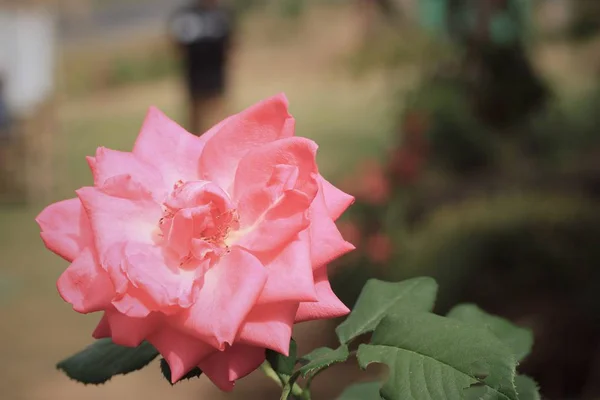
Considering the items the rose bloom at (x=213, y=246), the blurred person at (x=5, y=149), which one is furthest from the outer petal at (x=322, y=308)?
the blurred person at (x=5, y=149)

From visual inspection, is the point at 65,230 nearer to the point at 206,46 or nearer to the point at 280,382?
the point at 280,382

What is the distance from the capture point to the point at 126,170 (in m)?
0.33

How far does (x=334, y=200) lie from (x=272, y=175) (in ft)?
0.11

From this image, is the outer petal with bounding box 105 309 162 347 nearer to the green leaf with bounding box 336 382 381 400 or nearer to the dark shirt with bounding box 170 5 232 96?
the green leaf with bounding box 336 382 381 400

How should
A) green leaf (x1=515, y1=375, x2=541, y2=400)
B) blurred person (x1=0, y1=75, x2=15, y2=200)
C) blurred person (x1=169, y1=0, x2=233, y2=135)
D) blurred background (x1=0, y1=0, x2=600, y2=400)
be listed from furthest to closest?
blurred person (x1=0, y1=75, x2=15, y2=200) → blurred person (x1=169, y1=0, x2=233, y2=135) → blurred background (x1=0, y1=0, x2=600, y2=400) → green leaf (x1=515, y1=375, x2=541, y2=400)

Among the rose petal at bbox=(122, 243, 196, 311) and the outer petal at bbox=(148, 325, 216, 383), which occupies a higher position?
the rose petal at bbox=(122, 243, 196, 311)

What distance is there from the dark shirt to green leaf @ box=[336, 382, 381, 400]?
3.15 m

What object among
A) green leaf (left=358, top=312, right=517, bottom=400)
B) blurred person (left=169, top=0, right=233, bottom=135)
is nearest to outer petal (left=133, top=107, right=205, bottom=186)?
green leaf (left=358, top=312, right=517, bottom=400)

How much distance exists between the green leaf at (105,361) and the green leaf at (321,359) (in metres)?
0.07

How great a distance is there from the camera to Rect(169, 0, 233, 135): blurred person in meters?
3.50

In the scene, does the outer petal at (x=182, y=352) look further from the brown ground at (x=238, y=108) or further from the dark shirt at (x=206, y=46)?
the dark shirt at (x=206, y=46)

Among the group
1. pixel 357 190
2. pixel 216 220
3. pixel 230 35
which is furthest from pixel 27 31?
pixel 216 220

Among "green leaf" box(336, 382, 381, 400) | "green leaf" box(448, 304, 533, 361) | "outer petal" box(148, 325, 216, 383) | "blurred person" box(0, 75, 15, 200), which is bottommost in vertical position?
"blurred person" box(0, 75, 15, 200)

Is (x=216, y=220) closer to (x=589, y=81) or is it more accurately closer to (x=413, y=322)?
(x=413, y=322)
